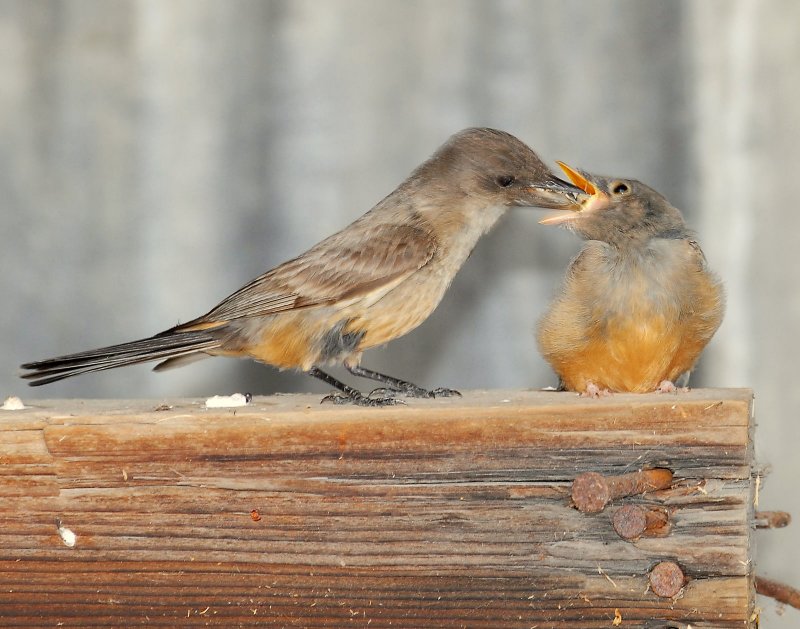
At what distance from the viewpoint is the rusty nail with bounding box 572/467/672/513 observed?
1720mm

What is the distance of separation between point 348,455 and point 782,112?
1695 mm

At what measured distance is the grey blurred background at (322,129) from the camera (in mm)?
2908

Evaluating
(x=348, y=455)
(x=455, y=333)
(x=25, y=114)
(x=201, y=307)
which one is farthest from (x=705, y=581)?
(x=25, y=114)

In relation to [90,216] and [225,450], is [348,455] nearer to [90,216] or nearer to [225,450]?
[225,450]

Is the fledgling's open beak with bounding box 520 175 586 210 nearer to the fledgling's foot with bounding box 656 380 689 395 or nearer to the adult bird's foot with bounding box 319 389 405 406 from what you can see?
the fledgling's foot with bounding box 656 380 689 395

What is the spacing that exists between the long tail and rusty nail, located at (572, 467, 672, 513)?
3.79 feet

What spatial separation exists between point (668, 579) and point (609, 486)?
17 cm

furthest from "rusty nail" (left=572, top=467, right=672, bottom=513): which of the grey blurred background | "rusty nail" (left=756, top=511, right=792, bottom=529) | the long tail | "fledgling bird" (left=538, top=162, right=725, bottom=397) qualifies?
the grey blurred background

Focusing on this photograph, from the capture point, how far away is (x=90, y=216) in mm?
3010

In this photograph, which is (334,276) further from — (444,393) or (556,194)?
(556,194)

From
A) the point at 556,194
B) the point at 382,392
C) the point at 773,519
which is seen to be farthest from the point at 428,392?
the point at 773,519

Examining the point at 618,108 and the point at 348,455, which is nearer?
the point at 348,455

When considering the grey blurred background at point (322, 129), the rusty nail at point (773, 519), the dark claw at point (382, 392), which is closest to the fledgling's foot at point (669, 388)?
the rusty nail at point (773, 519)

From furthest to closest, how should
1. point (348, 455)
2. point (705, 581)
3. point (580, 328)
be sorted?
point (580, 328)
point (348, 455)
point (705, 581)
